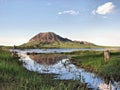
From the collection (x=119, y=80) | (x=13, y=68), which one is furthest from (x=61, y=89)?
(x=119, y=80)

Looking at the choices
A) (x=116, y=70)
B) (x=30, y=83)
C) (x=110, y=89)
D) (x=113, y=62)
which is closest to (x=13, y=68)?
(x=30, y=83)

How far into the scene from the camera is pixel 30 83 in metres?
19.3

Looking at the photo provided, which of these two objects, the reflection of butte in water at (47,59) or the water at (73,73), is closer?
the water at (73,73)

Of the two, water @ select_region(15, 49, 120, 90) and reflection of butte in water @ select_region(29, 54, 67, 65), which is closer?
water @ select_region(15, 49, 120, 90)

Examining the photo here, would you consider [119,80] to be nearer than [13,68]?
No

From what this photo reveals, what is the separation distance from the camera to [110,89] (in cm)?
2342

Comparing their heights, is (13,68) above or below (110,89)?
above

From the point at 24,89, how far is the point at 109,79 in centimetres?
1407

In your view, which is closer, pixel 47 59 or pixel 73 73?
pixel 73 73

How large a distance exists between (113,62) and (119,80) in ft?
26.2

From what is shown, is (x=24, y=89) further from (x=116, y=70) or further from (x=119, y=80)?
(x=116, y=70)

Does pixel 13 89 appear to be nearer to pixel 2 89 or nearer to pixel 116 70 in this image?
pixel 2 89

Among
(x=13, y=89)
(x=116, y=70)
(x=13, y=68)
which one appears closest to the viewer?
(x=13, y=89)

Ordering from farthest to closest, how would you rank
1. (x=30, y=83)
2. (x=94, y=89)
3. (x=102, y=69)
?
(x=102, y=69), (x=94, y=89), (x=30, y=83)
